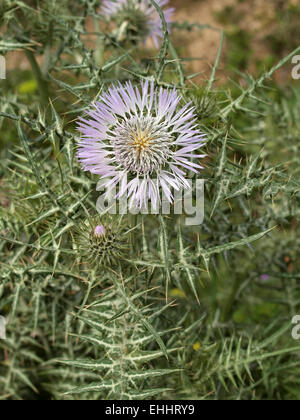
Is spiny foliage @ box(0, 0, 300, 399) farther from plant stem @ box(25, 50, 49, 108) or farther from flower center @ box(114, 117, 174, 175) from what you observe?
flower center @ box(114, 117, 174, 175)

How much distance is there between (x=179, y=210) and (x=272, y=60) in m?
4.62

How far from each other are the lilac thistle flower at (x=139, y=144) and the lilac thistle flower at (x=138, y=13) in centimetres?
124

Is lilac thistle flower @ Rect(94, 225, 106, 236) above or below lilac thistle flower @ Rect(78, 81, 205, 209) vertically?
below

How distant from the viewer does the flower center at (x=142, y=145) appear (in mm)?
2096

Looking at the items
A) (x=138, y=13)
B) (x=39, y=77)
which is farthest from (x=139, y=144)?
(x=138, y=13)

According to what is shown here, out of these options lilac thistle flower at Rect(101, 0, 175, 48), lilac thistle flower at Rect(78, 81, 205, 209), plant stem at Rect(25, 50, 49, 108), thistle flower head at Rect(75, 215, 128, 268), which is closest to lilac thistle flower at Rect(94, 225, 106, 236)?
thistle flower head at Rect(75, 215, 128, 268)

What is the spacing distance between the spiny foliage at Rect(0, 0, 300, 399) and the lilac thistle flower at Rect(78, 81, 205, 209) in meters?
0.12

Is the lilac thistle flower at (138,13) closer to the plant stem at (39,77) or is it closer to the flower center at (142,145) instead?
the plant stem at (39,77)

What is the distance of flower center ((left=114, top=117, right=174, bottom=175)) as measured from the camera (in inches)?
82.5

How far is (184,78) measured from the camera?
95.1 inches

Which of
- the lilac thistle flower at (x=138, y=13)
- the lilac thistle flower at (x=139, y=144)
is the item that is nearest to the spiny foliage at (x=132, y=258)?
the lilac thistle flower at (x=139, y=144)

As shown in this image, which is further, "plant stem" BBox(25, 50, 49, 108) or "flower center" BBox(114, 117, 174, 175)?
"plant stem" BBox(25, 50, 49, 108)

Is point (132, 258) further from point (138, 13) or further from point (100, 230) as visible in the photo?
point (138, 13)

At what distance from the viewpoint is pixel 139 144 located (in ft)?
6.96
